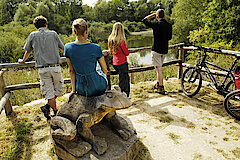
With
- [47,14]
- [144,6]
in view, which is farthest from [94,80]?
[144,6]

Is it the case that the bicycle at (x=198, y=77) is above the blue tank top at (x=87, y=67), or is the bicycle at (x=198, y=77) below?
below

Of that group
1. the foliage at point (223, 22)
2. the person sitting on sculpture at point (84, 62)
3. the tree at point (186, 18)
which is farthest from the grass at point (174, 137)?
the tree at point (186, 18)

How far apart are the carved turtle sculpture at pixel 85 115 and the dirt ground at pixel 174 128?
69 cm

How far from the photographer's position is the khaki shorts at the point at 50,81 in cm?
312

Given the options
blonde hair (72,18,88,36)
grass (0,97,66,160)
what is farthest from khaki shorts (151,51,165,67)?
grass (0,97,66,160)

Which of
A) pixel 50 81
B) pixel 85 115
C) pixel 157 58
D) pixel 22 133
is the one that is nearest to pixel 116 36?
pixel 157 58

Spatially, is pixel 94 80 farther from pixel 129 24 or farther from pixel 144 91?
pixel 129 24

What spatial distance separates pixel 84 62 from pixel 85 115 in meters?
0.62

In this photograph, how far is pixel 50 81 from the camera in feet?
10.6

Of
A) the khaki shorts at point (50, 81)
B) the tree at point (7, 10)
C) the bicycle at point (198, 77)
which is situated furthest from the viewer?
the tree at point (7, 10)

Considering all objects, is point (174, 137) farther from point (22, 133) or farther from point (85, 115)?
point (22, 133)

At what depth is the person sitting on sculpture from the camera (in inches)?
79.3

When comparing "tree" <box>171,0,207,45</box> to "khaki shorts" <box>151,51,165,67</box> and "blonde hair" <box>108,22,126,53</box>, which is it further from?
"blonde hair" <box>108,22,126,53</box>

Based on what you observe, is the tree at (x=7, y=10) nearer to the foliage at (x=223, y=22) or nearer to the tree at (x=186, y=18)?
the tree at (x=186, y=18)
